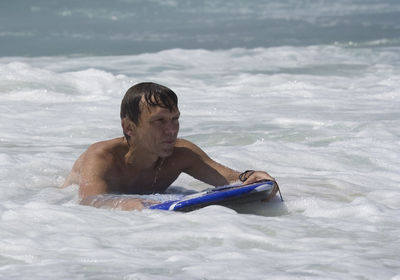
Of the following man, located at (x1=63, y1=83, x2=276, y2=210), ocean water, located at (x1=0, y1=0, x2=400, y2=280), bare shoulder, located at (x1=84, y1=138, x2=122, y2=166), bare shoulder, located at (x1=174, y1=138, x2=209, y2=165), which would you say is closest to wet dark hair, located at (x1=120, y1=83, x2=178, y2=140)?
man, located at (x1=63, y1=83, x2=276, y2=210)

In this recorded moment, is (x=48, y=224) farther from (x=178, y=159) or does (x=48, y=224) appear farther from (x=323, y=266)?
(x=323, y=266)

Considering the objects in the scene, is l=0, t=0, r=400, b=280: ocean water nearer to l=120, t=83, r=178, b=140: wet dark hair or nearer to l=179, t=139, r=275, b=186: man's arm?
l=179, t=139, r=275, b=186: man's arm

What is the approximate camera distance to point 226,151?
284 inches

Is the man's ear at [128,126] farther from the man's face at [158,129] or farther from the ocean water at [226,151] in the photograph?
the ocean water at [226,151]

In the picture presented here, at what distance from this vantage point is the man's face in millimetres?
5133

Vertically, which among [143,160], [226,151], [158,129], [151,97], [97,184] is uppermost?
[151,97]

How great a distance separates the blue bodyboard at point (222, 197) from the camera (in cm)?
490

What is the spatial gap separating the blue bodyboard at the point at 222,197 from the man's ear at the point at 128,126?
0.55 m

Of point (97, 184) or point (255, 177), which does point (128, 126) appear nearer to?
point (97, 184)

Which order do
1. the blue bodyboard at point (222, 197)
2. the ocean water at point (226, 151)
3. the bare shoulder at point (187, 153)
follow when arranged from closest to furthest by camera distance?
the ocean water at point (226, 151) < the blue bodyboard at point (222, 197) < the bare shoulder at point (187, 153)

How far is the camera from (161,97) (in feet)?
16.8

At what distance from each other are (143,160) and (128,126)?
270mm

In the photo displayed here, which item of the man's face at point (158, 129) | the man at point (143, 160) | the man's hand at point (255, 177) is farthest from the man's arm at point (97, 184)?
the man's hand at point (255, 177)

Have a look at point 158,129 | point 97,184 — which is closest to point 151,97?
point 158,129
